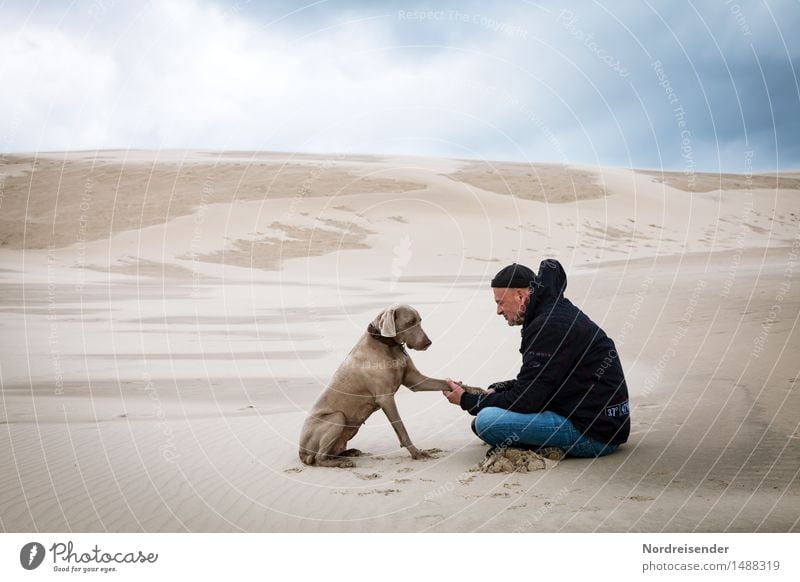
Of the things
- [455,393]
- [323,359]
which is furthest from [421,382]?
[323,359]

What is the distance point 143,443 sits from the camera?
8773 millimetres

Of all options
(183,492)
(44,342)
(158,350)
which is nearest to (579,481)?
(183,492)

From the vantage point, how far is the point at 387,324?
710cm

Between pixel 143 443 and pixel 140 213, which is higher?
pixel 140 213

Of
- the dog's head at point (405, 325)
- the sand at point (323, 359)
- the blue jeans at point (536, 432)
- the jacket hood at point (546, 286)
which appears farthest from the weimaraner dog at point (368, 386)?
the jacket hood at point (546, 286)

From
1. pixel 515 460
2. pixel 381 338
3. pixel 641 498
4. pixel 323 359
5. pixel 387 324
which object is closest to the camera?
pixel 641 498

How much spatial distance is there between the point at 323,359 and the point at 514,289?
9659mm

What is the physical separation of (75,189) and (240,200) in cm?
1168

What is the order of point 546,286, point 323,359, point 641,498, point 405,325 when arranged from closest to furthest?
point 641,498 < point 546,286 < point 405,325 < point 323,359

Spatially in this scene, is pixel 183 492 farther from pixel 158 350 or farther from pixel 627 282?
pixel 627 282

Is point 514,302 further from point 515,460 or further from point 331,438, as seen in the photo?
point 331,438

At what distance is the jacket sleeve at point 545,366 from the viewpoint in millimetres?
6512

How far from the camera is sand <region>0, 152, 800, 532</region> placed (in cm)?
623

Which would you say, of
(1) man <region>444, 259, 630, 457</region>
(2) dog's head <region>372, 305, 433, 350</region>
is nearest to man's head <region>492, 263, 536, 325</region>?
(1) man <region>444, 259, 630, 457</region>
